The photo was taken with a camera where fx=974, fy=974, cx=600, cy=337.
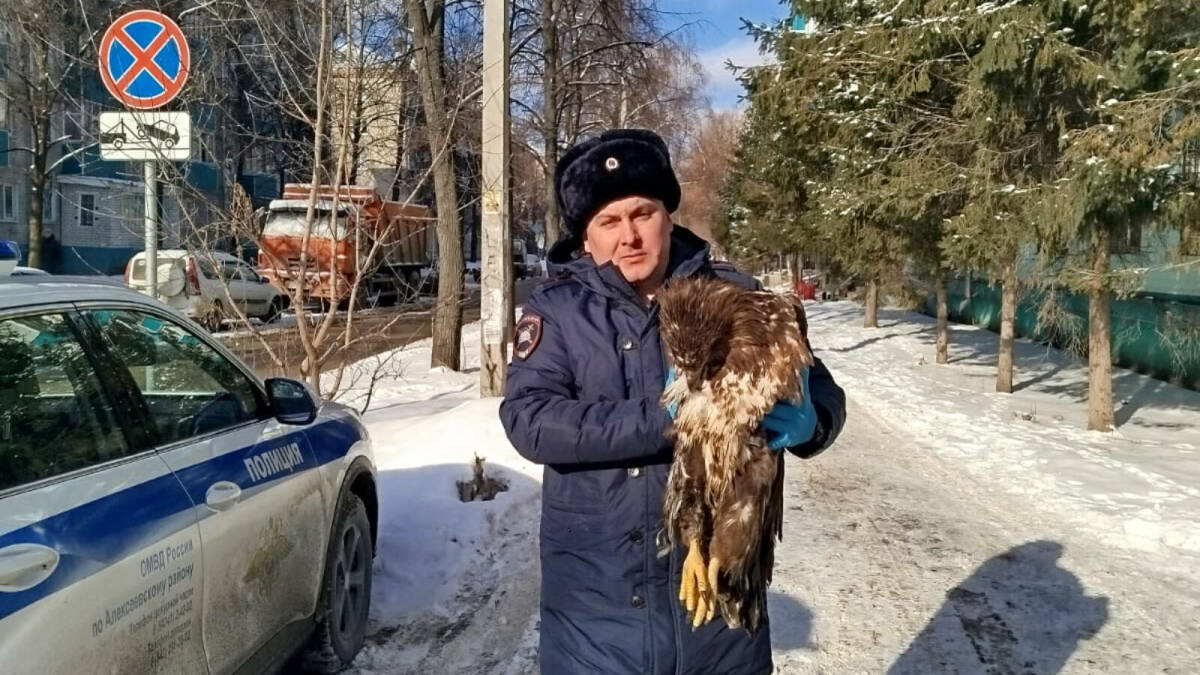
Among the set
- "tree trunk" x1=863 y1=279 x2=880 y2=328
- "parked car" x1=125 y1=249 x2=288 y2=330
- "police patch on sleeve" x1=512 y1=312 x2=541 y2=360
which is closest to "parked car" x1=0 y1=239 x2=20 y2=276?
"police patch on sleeve" x1=512 y1=312 x2=541 y2=360

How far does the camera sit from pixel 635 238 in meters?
2.30

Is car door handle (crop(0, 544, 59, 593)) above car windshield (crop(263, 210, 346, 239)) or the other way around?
the other way around

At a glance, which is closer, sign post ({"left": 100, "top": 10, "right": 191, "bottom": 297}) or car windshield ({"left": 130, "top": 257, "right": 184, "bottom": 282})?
sign post ({"left": 100, "top": 10, "right": 191, "bottom": 297})

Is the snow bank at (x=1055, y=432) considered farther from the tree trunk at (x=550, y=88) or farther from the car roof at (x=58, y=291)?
the tree trunk at (x=550, y=88)

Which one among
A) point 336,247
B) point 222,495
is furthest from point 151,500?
point 336,247

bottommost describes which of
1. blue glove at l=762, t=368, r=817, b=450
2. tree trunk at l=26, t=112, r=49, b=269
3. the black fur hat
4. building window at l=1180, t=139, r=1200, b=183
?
blue glove at l=762, t=368, r=817, b=450

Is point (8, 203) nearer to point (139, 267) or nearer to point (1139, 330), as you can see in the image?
point (139, 267)

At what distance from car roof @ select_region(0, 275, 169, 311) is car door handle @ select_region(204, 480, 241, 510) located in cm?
67

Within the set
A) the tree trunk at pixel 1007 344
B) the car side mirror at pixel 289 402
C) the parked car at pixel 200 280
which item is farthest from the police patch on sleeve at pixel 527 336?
the tree trunk at pixel 1007 344

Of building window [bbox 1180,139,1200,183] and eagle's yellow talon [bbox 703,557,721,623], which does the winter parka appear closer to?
eagle's yellow talon [bbox 703,557,721,623]

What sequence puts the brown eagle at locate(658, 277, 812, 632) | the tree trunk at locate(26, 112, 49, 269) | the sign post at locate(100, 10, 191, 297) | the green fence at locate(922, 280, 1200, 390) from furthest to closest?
1. the tree trunk at locate(26, 112, 49, 269)
2. the green fence at locate(922, 280, 1200, 390)
3. the sign post at locate(100, 10, 191, 297)
4. the brown eagle at locate(658, 277, 812, 632)

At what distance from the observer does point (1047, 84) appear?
9352 millimetres

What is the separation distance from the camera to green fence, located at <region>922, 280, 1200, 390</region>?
34.9ft

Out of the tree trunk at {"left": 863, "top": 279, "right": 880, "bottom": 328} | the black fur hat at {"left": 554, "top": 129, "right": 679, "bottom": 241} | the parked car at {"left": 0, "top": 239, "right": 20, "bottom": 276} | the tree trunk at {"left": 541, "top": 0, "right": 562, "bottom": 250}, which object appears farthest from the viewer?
the tree trunk at {"left": 863, "top": 279, "right": 880, "bottom": 328}
